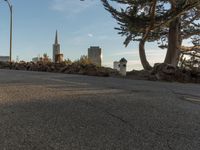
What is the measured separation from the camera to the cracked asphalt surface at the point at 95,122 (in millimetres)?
3893

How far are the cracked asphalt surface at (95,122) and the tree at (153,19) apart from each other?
30.9 ft

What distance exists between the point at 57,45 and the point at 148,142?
29.0 m

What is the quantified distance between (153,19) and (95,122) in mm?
12388

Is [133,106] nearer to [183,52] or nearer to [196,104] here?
[196,104]

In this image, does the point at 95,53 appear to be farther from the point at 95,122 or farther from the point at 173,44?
the point at 95,122

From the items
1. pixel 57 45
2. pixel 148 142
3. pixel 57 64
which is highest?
pixel 57 45

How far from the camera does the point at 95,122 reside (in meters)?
4.80

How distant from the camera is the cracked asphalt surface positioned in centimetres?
389

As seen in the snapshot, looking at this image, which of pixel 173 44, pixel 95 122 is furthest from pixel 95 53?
pixel 95 122

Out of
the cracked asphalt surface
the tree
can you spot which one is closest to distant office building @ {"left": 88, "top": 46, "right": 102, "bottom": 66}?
the tree

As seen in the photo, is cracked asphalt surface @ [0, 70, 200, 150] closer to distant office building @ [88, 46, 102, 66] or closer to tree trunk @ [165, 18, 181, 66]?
tree trunk @ [165, 18, 181, 66]

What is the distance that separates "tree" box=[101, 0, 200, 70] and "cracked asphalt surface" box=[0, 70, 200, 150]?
371 inches

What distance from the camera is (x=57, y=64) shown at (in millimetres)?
17719

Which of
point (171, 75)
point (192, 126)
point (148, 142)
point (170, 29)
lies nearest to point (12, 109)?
point (148, 142)
